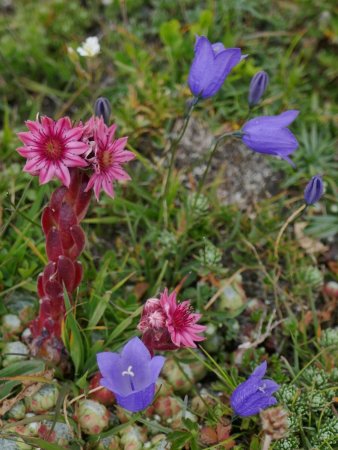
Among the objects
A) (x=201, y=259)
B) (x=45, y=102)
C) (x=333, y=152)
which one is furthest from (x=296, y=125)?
(x=45, y=102)

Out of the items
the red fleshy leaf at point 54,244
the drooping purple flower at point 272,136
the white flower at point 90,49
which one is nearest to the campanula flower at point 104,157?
the red fleshy leaf at point 54,244

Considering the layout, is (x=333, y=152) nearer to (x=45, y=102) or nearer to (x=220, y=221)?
(x=220, y=221)

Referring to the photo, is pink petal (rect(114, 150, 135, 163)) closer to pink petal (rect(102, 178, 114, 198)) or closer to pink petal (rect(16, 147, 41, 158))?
pink petal (rect(102, 178, 114, 198))

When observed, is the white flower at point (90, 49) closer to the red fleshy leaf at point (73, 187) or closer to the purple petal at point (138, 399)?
the red fleshy leaf at point (73, 187)

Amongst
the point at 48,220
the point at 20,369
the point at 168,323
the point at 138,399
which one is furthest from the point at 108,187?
the point at 20,369

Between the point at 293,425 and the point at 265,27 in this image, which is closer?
the point at 293,425

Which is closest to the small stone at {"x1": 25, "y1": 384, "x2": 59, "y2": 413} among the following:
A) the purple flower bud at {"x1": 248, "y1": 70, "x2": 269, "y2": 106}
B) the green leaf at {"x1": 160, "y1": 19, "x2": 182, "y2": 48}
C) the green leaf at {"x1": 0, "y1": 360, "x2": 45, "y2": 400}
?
the green leaf at {"x1": 0, "y1": 360, "x2": 45, "y2": 400}

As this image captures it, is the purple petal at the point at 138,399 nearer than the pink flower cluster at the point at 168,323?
Yes
